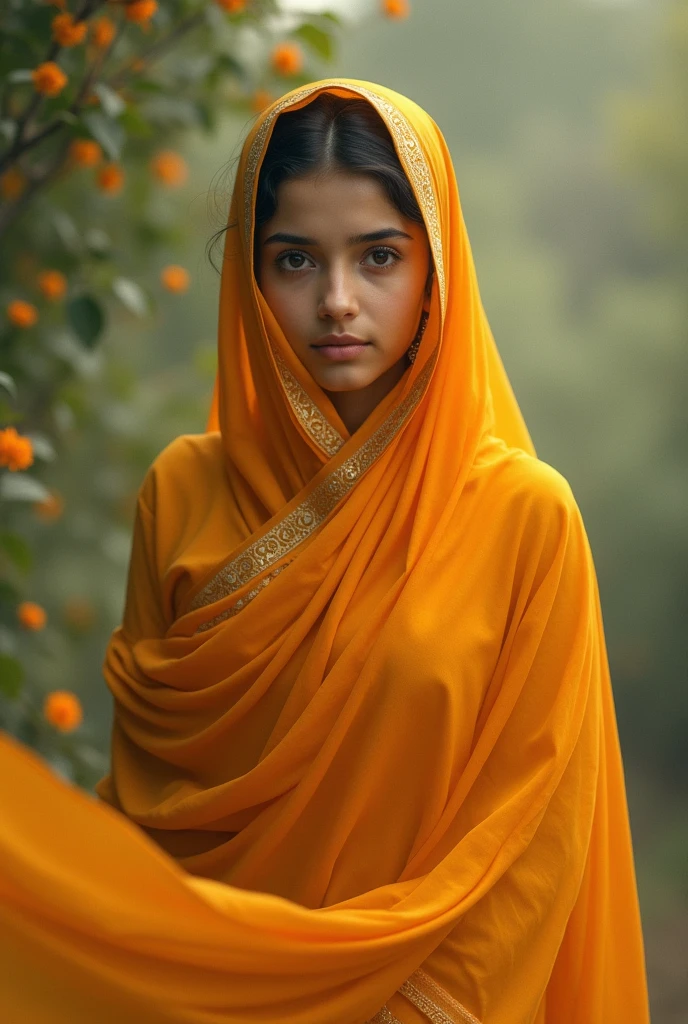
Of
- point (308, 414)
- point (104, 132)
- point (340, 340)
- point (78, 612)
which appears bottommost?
point (78, 612)

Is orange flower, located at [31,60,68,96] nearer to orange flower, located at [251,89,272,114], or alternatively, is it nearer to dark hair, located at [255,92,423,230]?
dark hair, located at [255,92,423,230]

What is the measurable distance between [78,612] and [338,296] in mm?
1494

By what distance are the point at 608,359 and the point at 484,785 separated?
1.44 m

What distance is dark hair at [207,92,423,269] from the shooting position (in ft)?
4.17

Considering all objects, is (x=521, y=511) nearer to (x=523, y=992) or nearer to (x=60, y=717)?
(x=523, y=992)

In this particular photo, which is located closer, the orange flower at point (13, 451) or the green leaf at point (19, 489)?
the orange flower at point (13, 451)

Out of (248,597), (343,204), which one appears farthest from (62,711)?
(343,204)

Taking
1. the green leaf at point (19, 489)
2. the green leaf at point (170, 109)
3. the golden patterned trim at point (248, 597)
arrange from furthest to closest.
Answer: the green leaf at point (170, 109) → the green leaf at point (19, 489) → the golden patterned trim at point (248, 597)

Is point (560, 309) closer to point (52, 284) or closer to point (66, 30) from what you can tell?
point (52, 284)

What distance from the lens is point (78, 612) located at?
2527 mm

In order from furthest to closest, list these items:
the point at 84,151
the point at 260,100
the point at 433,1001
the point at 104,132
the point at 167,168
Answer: the point at 167,168 < the point at 260,100 < the point at 84,151 < the point at 104,132 < the point at 433,1001

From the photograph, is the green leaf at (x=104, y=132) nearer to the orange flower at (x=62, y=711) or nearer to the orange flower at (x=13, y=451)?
the orange flower at (x=13, y=451)

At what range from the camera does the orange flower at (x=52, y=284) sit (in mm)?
1997

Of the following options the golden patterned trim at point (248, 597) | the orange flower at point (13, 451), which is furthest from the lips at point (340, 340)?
the orange flower at point (13, 451)
